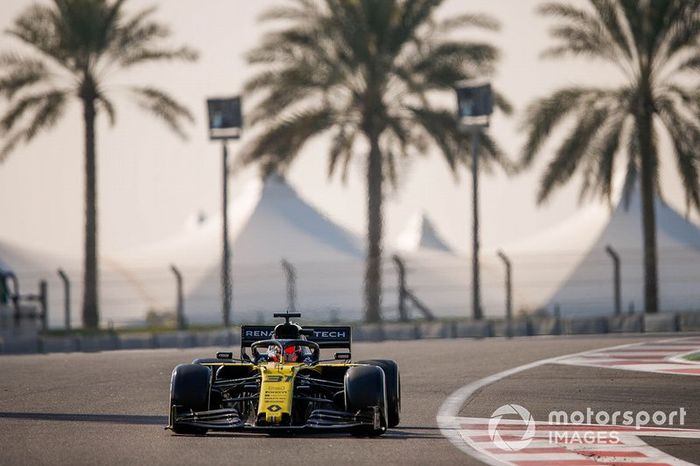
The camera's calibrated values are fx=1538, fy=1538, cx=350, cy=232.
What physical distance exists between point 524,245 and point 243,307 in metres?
18.3

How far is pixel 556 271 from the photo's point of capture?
58938 millimetres

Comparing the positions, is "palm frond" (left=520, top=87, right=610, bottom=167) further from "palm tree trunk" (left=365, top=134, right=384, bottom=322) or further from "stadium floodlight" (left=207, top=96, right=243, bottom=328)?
"stadium floodlight" (left=207, top=96, right=243, bottom=328)

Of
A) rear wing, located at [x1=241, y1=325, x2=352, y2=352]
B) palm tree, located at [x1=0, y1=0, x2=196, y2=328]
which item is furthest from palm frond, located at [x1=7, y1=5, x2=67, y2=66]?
rear wing, located at [x1=241, y1=325, x2=352, y2=352]

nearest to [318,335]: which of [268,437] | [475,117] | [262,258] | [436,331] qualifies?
[268,437]

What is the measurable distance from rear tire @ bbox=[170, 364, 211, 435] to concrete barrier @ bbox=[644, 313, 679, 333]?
21.2m

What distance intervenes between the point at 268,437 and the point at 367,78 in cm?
2844

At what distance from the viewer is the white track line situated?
1166cm

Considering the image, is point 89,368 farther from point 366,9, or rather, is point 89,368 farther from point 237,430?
point 366,9

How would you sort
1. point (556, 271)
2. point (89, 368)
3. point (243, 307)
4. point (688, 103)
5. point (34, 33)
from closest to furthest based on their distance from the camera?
point (89, 368), point (688, 103), point (34, 33), point (243, 307), point (556, 271)

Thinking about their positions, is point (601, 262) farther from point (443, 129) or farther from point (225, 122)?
point (225, 122)

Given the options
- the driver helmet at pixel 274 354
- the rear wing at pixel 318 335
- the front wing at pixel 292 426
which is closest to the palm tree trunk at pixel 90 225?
the rear wing at pixel 318 335

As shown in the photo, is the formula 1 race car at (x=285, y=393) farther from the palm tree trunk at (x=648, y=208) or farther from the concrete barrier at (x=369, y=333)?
the palm tree trunk at (x=648, y=208)

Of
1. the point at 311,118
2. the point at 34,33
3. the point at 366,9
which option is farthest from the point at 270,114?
the point at 34,33

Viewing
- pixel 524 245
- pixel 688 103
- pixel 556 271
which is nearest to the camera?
pixel 688 103
